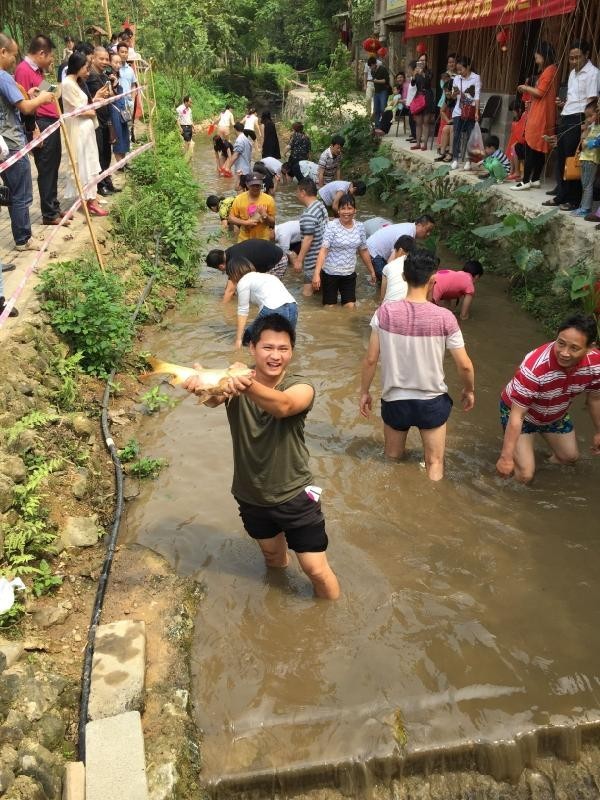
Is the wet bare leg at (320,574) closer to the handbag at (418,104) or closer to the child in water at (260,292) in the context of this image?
the child in water at (260,292)

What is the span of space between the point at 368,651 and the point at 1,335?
149 inches

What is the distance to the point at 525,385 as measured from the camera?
442 centimetres

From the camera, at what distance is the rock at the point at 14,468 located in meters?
4.06

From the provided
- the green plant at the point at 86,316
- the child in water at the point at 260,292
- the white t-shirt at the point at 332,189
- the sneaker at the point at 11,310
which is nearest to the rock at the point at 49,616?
the sneaker at the point at 11,310

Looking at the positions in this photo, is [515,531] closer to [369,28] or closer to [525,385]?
[525,385]

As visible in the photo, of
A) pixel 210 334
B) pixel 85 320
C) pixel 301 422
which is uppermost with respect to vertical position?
pixel 301 422

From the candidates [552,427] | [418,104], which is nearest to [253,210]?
[552,427]

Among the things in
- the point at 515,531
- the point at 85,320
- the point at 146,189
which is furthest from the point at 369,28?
the point at 515,531

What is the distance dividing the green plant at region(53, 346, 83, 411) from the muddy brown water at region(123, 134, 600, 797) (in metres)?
0.70

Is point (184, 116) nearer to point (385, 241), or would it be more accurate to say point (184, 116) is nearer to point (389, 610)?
point (385, 241)

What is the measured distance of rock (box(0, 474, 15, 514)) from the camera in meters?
3.85

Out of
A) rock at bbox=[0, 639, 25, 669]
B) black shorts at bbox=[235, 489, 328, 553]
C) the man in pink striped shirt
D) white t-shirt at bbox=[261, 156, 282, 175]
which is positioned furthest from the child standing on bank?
rock at bbox=[0, 639, 25, 669]

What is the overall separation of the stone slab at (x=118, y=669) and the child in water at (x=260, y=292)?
10.6ft

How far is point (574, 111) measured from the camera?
814cm
